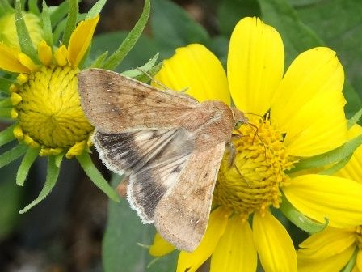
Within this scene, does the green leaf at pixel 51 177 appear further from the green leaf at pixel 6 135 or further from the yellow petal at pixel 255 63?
the yellow petal at pixel 255 63

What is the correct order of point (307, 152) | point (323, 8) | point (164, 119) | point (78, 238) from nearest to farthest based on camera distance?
point (164, 119)
point (307, 152)
point (323, 8)
point (78, 238)

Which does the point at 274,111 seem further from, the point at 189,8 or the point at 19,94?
the point at 189,8

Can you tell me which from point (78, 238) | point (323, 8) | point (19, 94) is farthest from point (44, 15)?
point (78, 238)

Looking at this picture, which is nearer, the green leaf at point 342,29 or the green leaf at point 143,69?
the green leaf at point 143,69

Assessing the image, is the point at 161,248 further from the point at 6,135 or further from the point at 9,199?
the point at 9,199

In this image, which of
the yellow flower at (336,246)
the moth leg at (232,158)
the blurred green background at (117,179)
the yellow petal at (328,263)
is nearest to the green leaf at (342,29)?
the blurred green background at (117,179)

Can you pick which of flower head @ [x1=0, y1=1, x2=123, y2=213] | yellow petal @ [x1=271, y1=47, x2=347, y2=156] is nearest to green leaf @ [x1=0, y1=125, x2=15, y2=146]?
flower head @ [x1=0, y1=1, x2=123, y2=213]
